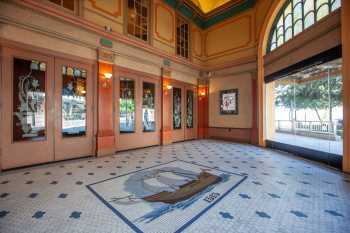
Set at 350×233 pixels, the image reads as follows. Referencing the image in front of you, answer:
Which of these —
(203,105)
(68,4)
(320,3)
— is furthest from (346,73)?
(68,4)

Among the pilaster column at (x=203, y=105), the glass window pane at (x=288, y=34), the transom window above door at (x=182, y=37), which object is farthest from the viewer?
the pilaster column at (x=203, y=105)

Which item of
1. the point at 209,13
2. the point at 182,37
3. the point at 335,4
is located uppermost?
the point at 209,13

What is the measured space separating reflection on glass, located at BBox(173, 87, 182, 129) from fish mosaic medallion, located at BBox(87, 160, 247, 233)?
377 cm

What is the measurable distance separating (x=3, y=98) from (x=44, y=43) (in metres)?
1.55

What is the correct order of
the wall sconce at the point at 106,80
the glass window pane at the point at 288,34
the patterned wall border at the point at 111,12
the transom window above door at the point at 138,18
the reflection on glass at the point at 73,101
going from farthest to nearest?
the transom window above door at the point at 138,18
the glass window pane at the point at 288,34
the wall sconce at the point at 106,80
the patterned wall border at the point at 111,12
the reflection on glass at the point at 73,101

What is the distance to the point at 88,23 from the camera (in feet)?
15.1

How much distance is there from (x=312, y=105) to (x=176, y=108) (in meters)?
5.31

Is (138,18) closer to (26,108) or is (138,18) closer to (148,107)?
(148,107)

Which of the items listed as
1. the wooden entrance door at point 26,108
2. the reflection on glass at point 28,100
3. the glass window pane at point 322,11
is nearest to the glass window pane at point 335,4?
the glass window pane at point 322,11

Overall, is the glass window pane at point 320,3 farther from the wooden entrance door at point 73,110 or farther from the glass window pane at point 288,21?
the wooden entrance door at point 73,110

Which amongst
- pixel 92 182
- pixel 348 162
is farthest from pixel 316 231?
pixel 92 182

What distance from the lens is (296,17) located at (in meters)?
5.17

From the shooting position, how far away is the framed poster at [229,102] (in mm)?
7539

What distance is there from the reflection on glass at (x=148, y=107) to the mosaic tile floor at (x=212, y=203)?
2.48m
